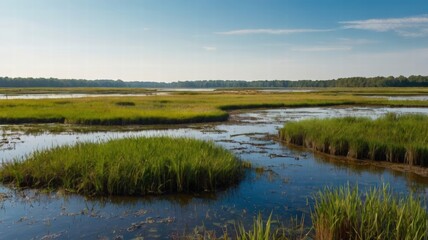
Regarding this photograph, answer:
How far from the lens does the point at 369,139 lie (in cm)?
1688

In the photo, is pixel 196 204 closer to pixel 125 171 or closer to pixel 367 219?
pixel 125 171

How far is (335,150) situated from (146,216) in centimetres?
1100

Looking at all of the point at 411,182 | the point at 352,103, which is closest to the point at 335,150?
the point at 411,182

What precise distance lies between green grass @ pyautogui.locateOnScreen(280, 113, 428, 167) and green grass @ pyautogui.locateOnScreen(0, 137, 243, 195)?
666cm

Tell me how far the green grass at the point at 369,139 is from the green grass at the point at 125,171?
6.66 m

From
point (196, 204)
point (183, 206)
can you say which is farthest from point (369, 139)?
point (183, 206)

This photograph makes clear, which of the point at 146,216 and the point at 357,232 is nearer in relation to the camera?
the point at 357,232

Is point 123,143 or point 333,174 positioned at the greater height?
point 123,143

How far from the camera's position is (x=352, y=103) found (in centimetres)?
5778

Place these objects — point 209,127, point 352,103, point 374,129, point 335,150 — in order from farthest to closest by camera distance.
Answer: point 352,103, point 209,127, point 374,129, point 335,150

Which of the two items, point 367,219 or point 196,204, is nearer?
point 367,219

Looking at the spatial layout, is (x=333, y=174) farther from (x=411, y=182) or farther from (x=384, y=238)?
(x=384, y=238)

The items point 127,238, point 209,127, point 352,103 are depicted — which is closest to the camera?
point 127,238

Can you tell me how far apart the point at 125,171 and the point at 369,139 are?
11.6 meters
